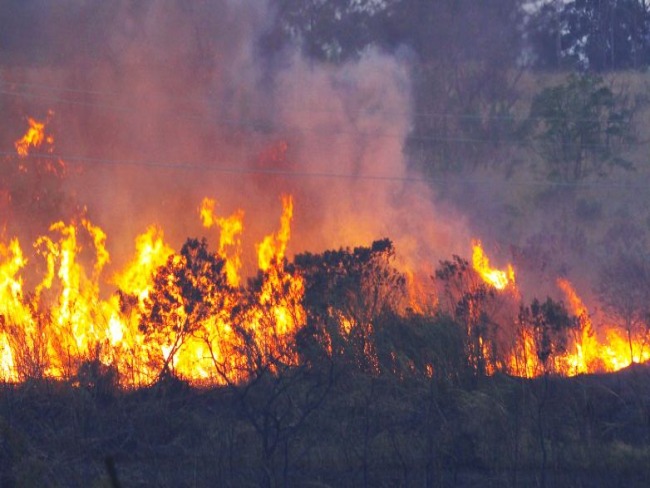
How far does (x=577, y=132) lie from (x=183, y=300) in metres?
19.7

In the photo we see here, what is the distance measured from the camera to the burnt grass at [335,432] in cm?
1135

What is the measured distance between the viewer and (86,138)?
2123 centimetres

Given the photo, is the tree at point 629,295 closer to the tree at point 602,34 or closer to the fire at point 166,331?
the fire at point 166,331

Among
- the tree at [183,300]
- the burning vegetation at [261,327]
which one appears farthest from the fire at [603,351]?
the tree at [183,300]

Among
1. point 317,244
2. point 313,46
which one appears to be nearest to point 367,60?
point 313,46

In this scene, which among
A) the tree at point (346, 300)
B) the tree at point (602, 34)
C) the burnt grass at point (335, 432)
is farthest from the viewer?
the tree at point (602, 34)

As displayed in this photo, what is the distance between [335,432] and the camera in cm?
1262

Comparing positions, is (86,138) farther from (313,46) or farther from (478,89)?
(478,89)

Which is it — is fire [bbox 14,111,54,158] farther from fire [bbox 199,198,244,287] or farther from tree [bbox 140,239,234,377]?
tree [bbox 140,239,234,377]

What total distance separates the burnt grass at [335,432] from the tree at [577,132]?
1673 centimetres

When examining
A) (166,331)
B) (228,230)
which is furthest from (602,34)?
(166,331)

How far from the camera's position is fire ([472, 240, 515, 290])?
2053 centimetres

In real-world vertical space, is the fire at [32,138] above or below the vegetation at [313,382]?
above

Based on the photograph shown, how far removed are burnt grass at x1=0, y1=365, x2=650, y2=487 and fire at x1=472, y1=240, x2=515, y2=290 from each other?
588 cm
